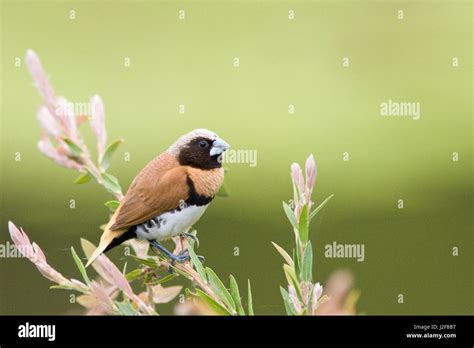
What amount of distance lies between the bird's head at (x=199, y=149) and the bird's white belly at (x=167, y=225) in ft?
0.62

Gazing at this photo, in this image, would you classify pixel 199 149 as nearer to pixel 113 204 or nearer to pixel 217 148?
pixel 217 148

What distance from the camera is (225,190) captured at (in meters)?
2.52

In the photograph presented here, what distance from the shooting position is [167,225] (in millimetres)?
2449

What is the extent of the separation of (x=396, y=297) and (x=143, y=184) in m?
1.27

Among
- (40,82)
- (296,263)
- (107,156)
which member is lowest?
(296,263)

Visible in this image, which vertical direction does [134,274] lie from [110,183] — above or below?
below

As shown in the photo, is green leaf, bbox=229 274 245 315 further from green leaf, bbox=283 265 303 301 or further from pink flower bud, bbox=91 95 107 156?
pink flower bud, bbox=91 95 107 156

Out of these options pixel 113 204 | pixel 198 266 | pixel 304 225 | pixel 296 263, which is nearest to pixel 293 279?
pixel 296 263

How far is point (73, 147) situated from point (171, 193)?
596mm

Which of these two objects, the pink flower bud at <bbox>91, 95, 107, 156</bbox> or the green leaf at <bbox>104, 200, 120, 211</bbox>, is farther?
the green leaf at <bbox>104, 200, 120, 211</bbox>

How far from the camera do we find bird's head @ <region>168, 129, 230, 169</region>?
8.39 feet

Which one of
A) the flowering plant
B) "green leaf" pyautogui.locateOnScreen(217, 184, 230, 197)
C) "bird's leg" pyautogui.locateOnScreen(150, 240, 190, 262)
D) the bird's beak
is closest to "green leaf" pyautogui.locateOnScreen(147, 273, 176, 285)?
the flowering plant
